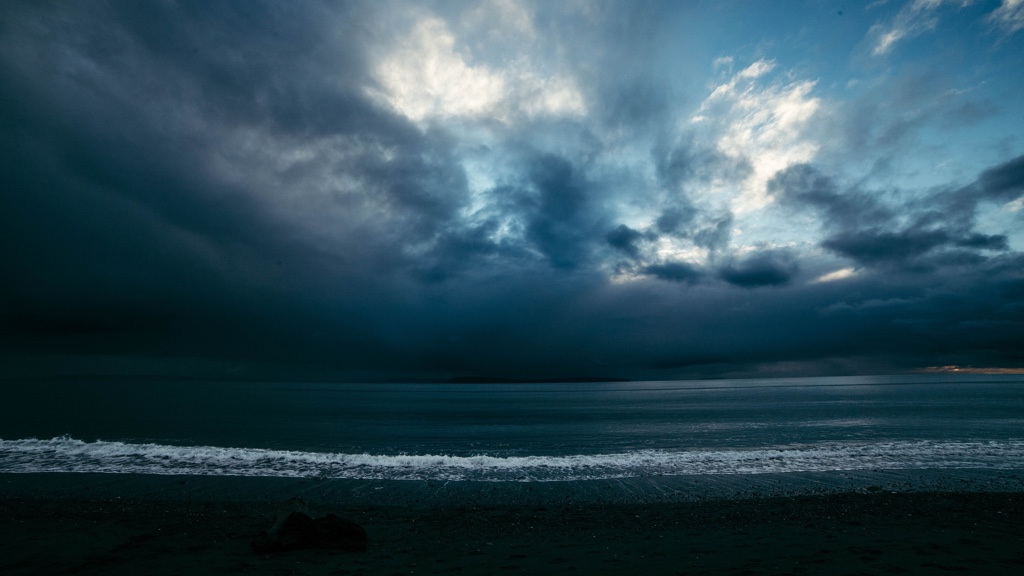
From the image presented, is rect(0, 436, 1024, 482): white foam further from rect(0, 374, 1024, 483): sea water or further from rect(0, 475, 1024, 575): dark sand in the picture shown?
rect(0, 475, 1024, 575): dark sand

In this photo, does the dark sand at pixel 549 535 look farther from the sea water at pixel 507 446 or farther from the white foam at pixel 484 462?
the sea water at pixel 507 446

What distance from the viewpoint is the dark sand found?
10672 millimetres

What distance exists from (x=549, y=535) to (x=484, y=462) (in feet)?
46.2

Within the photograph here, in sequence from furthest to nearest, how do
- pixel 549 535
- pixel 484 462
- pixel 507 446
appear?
pixel 507 446, pixel 484 462, pixel 549 535

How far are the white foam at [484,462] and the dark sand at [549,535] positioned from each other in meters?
5.45


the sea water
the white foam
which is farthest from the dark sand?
the sea water

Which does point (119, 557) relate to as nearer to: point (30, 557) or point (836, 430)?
point (30, 557)

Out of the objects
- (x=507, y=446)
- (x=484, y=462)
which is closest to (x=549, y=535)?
(x=484, y=462)

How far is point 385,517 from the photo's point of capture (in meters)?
15.4

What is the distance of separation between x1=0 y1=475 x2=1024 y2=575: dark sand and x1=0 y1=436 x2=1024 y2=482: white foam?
214 inches

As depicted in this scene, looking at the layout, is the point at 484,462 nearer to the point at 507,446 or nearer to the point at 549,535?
the point at 507,446

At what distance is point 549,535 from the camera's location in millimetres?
13320

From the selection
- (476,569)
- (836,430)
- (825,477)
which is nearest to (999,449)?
(836,430)

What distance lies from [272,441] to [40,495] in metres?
17.5
